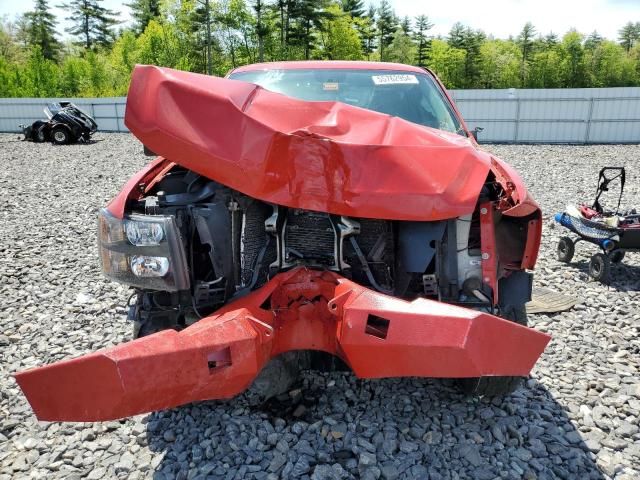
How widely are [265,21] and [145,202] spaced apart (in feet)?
159

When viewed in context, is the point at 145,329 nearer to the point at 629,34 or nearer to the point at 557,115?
the point at 557,115

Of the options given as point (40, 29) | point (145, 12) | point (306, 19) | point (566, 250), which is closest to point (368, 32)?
point (306, 19)

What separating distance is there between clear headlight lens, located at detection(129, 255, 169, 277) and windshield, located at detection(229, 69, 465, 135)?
1659 millimetres

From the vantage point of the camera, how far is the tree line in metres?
45.3

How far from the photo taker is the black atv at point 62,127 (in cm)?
1733

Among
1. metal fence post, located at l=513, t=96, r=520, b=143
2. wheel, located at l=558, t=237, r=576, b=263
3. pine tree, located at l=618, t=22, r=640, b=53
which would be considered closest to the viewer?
wheel, located at l=558, t=237, r=576, b=263

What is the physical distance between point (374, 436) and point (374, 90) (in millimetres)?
2340

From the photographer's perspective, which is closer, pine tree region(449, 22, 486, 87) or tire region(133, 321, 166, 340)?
tire region(133, 321, 166, 340)

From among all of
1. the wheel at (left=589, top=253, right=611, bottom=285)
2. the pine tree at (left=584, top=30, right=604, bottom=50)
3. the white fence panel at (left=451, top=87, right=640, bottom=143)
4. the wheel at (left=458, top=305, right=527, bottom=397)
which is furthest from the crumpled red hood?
the pine tree at (left=584, top=30, right=604, bottom=50)

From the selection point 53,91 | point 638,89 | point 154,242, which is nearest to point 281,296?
point 154,242

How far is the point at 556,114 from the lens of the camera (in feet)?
61.0

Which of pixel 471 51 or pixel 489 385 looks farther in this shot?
pixel 471 51

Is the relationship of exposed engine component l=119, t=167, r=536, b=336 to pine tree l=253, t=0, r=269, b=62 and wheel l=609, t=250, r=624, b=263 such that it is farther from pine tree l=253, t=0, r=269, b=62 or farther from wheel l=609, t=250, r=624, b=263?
pine tree l=253, t=0, r=269, b=62

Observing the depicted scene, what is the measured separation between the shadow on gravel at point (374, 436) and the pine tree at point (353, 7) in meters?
61.1
